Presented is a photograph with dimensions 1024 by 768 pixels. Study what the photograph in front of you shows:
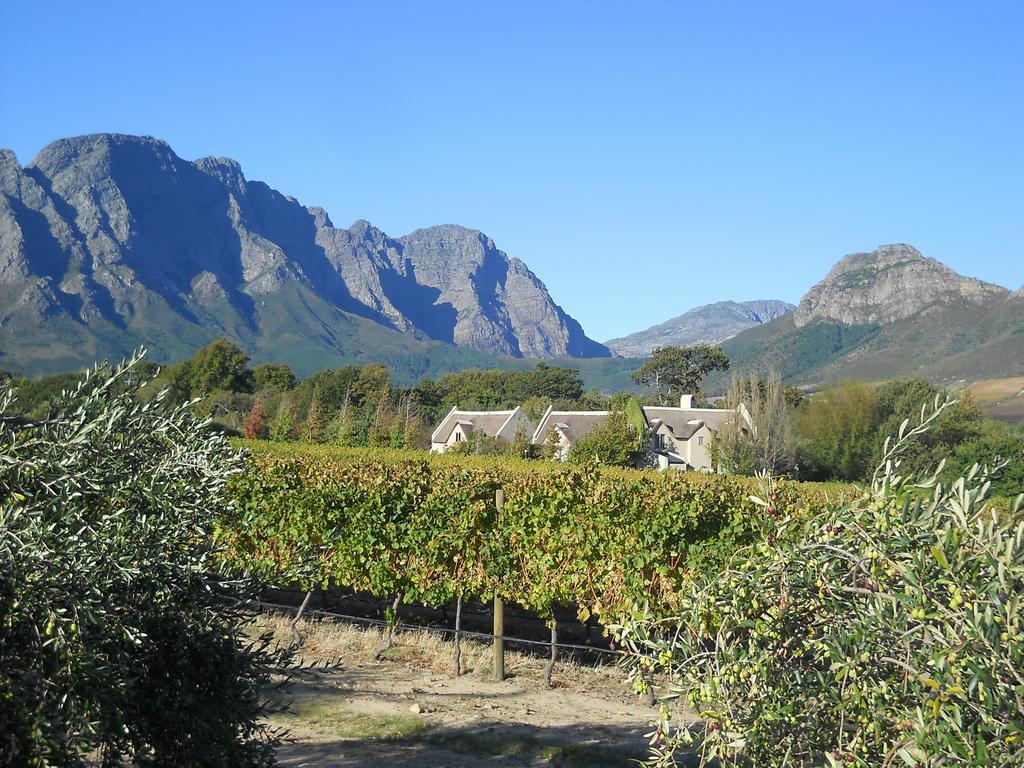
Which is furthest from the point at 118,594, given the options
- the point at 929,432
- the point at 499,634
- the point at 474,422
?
the point at 474,422

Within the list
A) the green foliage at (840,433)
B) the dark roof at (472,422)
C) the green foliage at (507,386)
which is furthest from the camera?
the green foliage at (507,386)

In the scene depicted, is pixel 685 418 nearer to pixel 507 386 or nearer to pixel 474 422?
pixel 474 422

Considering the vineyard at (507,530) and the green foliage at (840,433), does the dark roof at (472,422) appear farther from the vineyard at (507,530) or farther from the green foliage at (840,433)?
the vineyard at (507,530)

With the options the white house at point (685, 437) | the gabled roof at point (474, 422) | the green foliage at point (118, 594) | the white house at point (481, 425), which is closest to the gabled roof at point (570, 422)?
the white house at point (481, 425)

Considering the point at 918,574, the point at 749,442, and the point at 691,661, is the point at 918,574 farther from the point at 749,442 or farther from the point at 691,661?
the point at 749,442

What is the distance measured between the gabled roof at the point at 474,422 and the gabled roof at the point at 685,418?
10.8m

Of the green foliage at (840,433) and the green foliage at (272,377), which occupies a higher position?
the green foliage at (272,377)

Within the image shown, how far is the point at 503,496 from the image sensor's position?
9.74 meters

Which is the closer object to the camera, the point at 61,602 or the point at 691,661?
the point at 61,602

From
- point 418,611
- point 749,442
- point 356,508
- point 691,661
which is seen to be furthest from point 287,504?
point 749,442

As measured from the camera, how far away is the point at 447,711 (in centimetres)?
786

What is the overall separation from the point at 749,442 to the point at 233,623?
47.8m

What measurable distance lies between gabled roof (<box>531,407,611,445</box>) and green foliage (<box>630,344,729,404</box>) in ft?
117

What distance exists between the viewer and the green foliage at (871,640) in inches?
101
